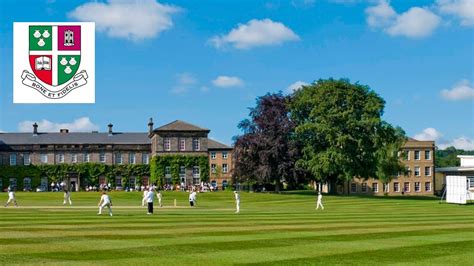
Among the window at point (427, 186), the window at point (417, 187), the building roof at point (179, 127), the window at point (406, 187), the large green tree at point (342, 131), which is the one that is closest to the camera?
the large green tree at point (342, 131)

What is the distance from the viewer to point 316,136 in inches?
3418

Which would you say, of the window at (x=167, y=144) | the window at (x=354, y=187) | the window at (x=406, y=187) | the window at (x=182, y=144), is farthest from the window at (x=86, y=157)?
the window at (x=406, y=187)

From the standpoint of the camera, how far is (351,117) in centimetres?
8544

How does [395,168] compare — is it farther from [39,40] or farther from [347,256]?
[347,256]

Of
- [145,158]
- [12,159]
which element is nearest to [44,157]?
[12,159]

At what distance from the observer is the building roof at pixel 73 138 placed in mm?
115562

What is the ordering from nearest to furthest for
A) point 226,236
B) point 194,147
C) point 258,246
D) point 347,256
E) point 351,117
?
point 347,256 → point 258,246 → point 226,236 → point 351,117 → point 194,147

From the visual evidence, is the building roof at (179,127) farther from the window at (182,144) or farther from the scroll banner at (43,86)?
the scroll banner at (43,86)

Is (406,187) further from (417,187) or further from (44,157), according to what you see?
(44,157)

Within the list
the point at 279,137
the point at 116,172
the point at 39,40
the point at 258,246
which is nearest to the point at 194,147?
the point at 116,172

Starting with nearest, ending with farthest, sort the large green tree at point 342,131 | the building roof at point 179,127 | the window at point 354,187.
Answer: the large green tree at point 342,131 → the building roof at point 179,127 → the window at point 354,187

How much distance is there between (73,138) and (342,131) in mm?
50544

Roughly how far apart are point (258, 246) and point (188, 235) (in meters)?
4.19

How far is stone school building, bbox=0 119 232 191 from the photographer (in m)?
112
